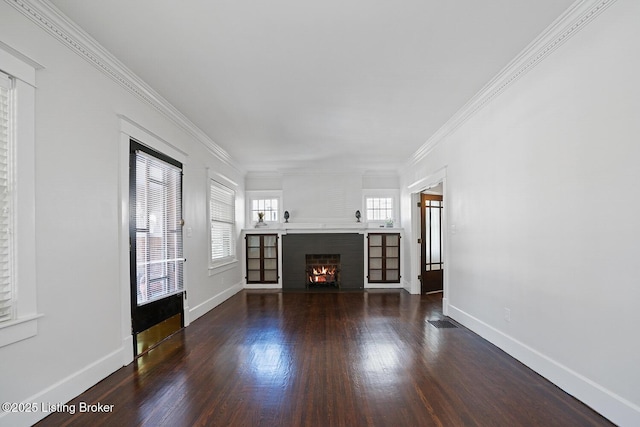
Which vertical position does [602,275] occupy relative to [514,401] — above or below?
above

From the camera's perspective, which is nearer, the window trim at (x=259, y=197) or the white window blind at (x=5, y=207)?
the white window blind at (x=5, y=207)

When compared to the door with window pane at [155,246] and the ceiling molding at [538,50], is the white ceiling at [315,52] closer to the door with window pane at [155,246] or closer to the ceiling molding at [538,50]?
the ceiling molding at [538,50]

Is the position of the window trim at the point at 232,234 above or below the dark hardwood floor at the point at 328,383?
above

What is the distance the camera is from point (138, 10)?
2.37m

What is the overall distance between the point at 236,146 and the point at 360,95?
9.80 ft

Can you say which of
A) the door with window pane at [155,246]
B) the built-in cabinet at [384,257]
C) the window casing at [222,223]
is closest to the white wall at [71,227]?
the door with window pane at [155,246]

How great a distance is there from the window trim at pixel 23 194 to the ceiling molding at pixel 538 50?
3.77m

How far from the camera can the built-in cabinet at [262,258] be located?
7.90 m

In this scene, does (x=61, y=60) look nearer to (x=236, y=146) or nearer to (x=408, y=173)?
(x=236, y=146)

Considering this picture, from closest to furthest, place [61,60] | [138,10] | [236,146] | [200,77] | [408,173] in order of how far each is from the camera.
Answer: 1. [138,10]
2. [61,60]
3. [200,77]
4. [236,146]
5. [408,173]

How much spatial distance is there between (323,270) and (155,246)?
4636 mm

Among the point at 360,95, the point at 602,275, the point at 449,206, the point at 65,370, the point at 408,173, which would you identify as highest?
the point at 360,95

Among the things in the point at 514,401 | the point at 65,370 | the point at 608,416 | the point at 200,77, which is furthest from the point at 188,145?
the point at 608,416

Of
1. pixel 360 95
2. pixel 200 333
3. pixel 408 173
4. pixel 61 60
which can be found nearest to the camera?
pixel 61 60
